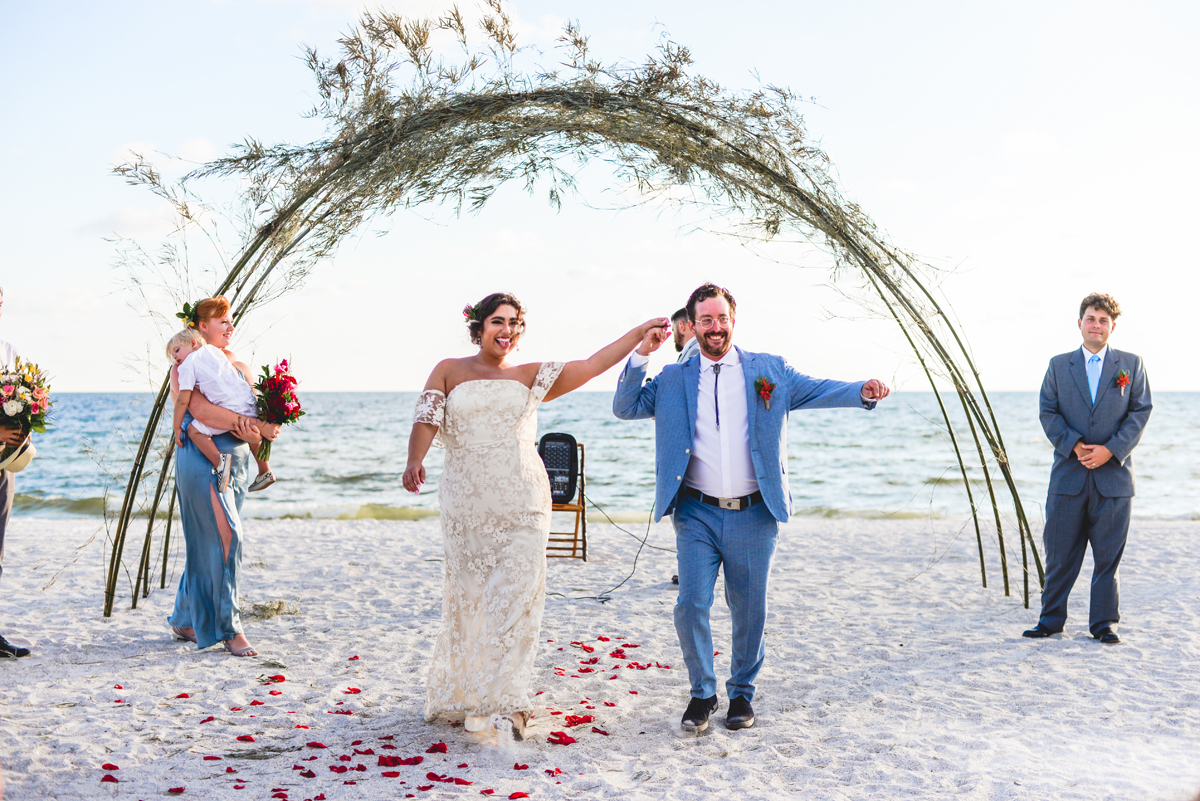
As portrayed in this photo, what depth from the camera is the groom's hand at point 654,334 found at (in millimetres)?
3967

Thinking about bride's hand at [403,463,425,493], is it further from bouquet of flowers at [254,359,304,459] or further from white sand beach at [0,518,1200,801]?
bouquet of flowers at [254,359,304,459]

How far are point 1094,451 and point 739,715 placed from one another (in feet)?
9.89

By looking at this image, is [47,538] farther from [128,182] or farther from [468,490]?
[468,490]

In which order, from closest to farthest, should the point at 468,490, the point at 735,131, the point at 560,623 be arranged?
the point at 468,490
the point at 735,131
the point at 560,623

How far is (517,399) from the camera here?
4.04 metres

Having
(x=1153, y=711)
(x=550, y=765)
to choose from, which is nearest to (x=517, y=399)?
(x=550, y=765)

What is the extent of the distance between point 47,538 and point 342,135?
7559mm

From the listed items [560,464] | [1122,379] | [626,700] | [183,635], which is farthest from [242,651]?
[1122,379]

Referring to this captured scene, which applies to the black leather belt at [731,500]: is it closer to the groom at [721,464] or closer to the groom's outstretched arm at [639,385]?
the groom at [721,464]

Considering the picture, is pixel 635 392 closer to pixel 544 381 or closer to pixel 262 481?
pixel 544 381

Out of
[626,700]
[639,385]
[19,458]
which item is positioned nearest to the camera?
[639,385]

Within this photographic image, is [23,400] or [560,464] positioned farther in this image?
[560,464]

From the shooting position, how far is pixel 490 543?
157 inches

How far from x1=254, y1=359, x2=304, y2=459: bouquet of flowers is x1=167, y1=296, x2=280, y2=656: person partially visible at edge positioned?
0.10 meters
